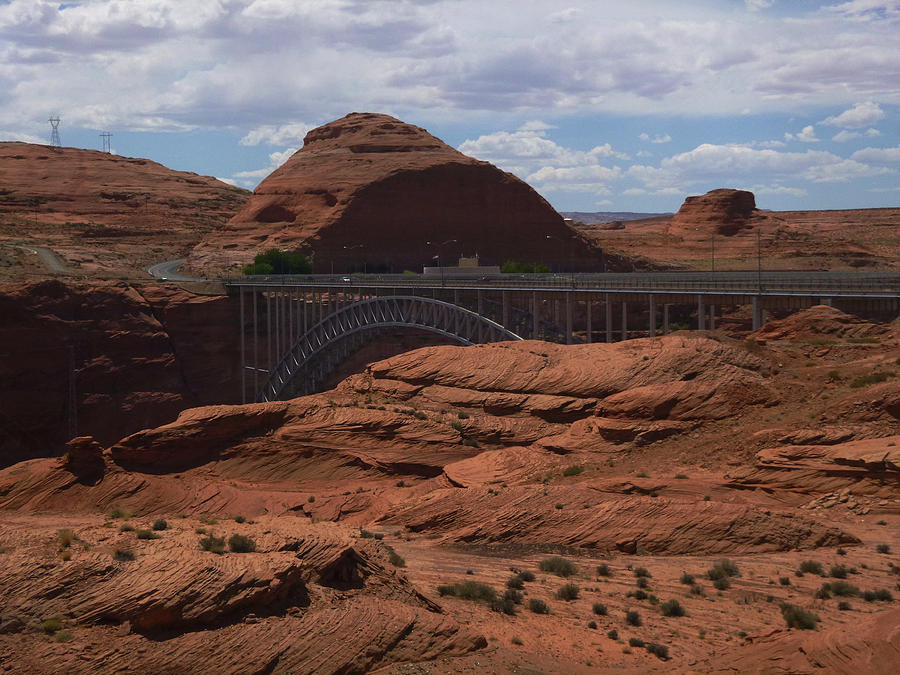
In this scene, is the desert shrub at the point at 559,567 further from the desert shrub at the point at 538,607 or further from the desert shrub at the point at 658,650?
the desert shrub at the point at 658,650

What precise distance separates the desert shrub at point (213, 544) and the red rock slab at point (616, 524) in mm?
7553

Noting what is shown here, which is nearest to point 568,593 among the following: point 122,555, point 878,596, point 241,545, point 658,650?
point 658,650

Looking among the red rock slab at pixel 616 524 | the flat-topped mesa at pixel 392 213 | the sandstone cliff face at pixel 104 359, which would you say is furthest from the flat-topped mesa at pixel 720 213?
the red rock slab at pixel 616 524

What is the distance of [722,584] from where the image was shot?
16828 millimetres

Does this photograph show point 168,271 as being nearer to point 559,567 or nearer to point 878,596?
point 559,567

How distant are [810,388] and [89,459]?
20070mm

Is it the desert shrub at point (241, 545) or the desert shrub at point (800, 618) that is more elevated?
the desert shrub at point (241, 545)

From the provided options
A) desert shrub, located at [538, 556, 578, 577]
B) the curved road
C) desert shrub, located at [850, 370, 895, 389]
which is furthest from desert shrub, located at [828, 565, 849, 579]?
the curved road

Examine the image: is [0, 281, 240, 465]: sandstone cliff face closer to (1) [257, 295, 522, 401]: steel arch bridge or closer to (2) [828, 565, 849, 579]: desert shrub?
(1) [257, 295, 522, 401]: steel arch bridge

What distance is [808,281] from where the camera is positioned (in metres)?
44.2

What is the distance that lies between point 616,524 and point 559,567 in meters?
2.82

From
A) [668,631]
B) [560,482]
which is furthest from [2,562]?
[560,482]

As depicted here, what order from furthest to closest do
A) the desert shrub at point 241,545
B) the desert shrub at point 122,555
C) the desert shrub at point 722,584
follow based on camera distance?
the desert shrub at point 722,584 → the desert shrub at point 241,545 → the desert shrub at point 122,555

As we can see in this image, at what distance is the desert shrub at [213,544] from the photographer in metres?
13.9
